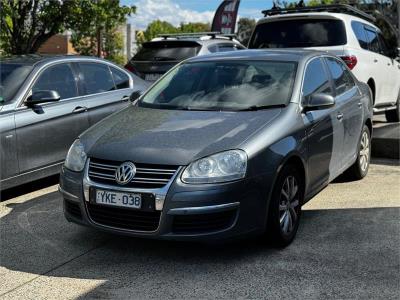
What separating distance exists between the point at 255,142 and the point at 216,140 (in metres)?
0.29

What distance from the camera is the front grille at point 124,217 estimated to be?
404 centimetres

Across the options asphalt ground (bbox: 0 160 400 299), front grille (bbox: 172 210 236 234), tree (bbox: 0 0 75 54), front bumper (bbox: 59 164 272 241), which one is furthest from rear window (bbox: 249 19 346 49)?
tree (bbox: 0 0 75 54)

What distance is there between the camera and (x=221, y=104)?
5012mm

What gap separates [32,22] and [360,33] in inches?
317

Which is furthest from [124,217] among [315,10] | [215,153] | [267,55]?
[315,10]

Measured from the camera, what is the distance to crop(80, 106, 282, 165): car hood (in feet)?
13.5

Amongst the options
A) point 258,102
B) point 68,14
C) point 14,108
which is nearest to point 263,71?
point 258,102

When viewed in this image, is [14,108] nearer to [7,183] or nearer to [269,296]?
[7,183]

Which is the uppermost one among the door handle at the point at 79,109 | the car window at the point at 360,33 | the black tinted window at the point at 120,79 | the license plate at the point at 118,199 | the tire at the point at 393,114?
the car window at the point at 360,33

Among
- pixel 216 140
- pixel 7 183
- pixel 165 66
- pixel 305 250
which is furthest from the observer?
pixel 165 66

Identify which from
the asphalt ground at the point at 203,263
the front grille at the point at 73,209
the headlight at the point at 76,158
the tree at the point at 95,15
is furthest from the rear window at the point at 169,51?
the front grille at the point at 73,209

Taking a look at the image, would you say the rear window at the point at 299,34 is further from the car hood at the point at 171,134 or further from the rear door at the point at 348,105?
the car hood at the point at 171,134

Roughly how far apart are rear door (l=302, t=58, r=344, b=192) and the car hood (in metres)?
0.47

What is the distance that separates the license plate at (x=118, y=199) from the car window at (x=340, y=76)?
9.28ft
